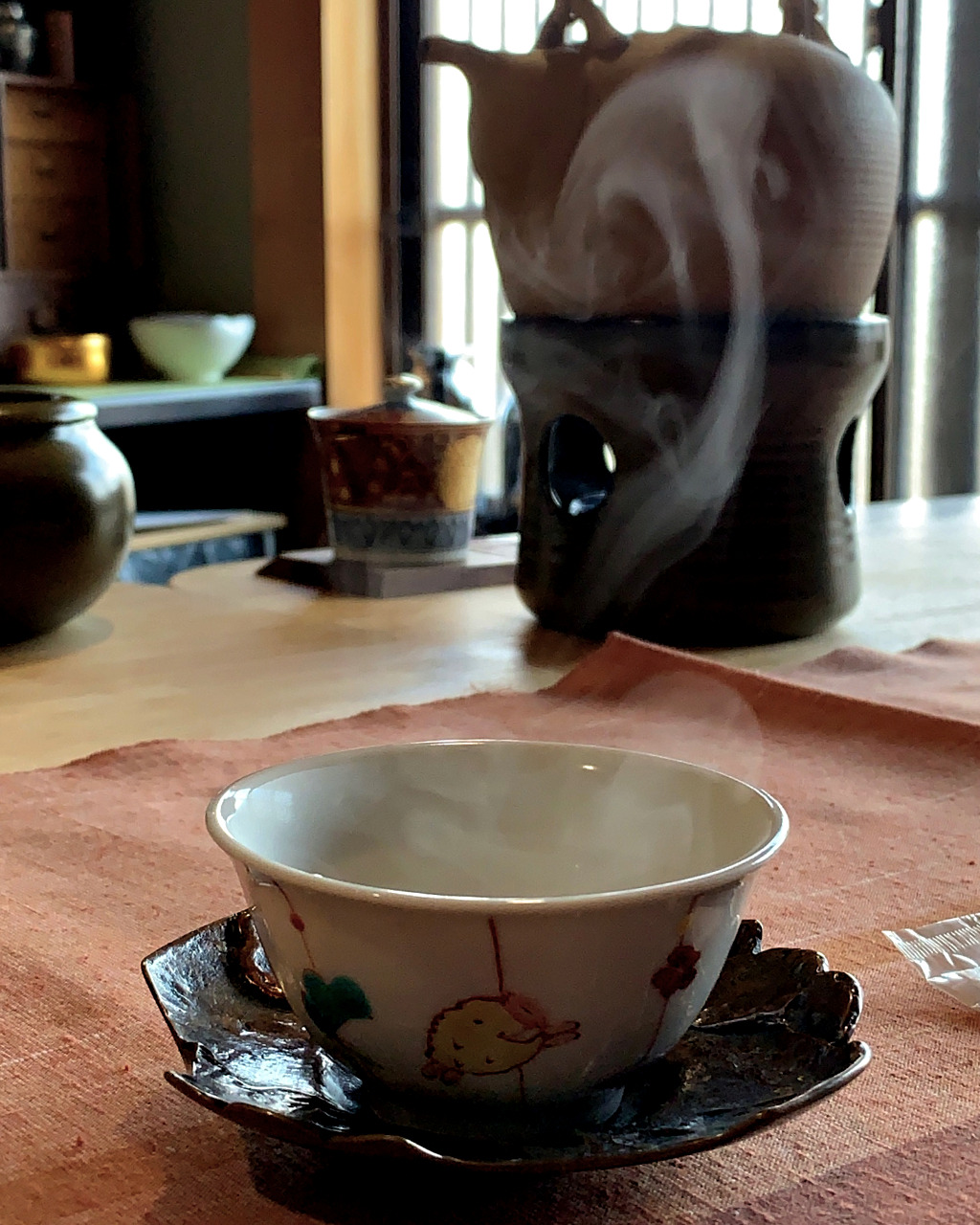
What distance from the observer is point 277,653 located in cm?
90

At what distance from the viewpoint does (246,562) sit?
1284 millimetres

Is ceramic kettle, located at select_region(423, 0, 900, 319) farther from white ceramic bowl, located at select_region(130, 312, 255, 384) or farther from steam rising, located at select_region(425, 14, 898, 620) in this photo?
white ceramic bowl, located at select_region(130, 312, 255, 384)

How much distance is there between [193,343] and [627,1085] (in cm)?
304

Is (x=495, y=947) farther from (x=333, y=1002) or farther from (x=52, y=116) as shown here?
(x=52, y=116)

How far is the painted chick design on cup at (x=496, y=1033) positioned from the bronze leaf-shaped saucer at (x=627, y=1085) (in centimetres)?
2

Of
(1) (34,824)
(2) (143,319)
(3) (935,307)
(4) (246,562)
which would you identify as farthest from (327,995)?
(2) (143,319)

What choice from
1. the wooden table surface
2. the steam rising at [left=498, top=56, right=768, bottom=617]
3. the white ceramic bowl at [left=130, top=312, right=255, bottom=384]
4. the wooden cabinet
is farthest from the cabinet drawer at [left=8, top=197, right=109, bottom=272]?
the steam rising at [left=498, top=56, right=768, bottom=617]

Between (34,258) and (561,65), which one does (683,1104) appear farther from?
(34,258)

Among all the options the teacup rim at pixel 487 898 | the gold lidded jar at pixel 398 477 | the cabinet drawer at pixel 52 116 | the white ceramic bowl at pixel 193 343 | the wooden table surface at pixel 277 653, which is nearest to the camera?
the teacup rim at pixel 487 898

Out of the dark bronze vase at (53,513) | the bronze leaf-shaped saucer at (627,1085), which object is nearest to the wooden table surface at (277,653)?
the dark bronze vase at (53,513)

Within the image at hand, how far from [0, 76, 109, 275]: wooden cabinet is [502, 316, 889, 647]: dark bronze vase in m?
2.77

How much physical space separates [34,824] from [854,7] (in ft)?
8.13

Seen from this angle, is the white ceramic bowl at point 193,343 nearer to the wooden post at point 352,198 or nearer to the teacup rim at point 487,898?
the wooden post at point 352,198

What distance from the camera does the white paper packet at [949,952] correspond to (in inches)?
15.6
